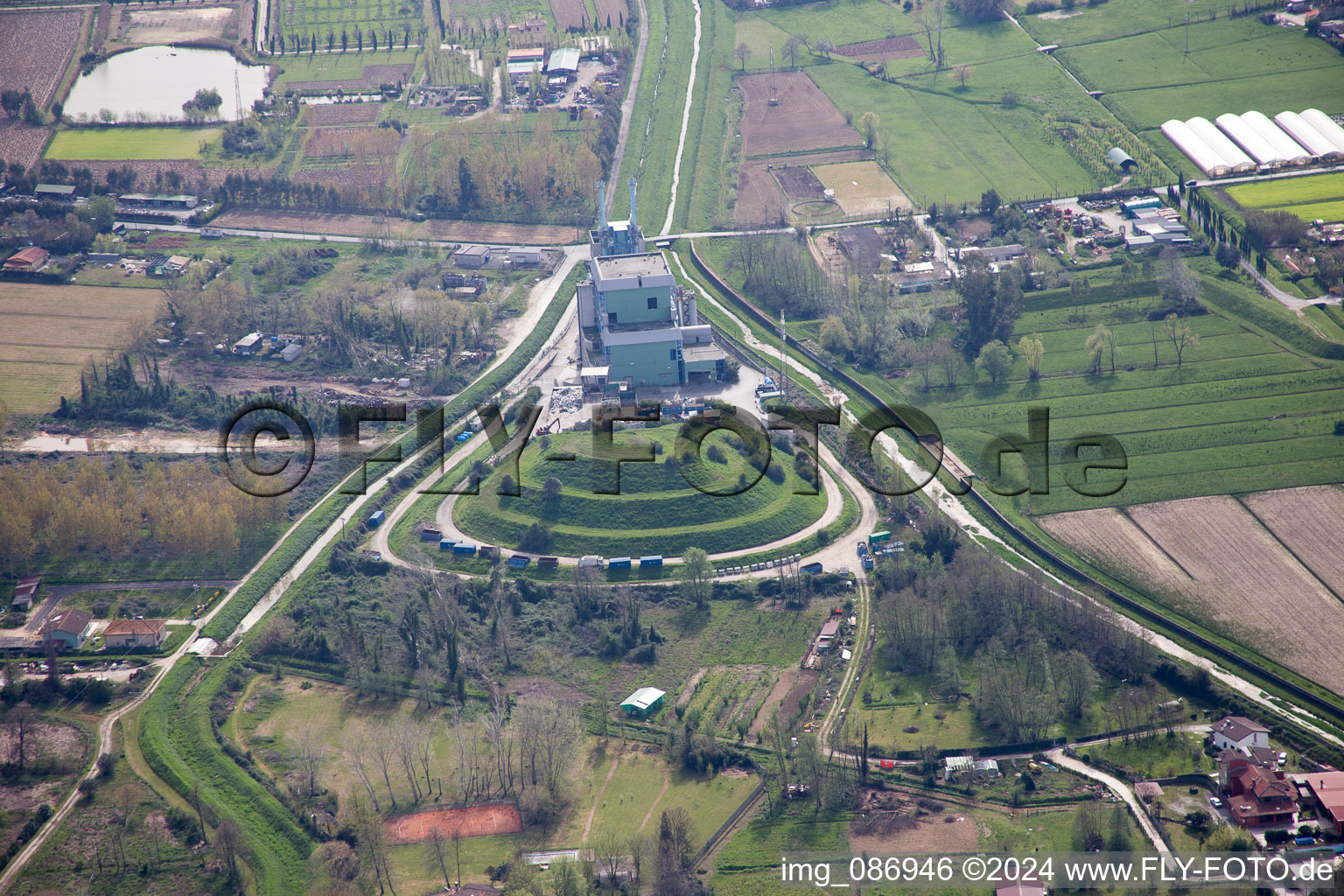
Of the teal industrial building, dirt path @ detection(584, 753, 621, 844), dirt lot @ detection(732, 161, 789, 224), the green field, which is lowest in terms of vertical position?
dirt path @ detection(584, 753, 621, 844)

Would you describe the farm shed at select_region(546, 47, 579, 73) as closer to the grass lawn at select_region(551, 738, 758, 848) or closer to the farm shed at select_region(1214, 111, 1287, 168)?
the farm shed at select_region(1214, 111, 1287, 168)

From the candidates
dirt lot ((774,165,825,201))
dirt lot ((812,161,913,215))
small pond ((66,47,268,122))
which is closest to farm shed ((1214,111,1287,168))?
dirt lot ((812,161,913,215))

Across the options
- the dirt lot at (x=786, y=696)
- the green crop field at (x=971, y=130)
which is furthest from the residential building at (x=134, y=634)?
the green crop field at (x=971, y=130)

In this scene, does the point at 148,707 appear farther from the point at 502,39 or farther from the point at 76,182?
the point at 502,39

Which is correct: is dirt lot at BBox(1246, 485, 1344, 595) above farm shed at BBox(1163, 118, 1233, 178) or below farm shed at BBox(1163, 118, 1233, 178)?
below

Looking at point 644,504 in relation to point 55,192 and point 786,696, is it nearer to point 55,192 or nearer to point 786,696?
point 786,696

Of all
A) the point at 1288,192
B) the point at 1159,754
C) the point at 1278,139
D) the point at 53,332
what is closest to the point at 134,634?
the point at 53,332

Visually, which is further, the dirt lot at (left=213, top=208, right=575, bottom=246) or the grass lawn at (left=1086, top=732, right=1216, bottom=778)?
the dirt lot at (left=213, top=208, right=575, bottom=246)
